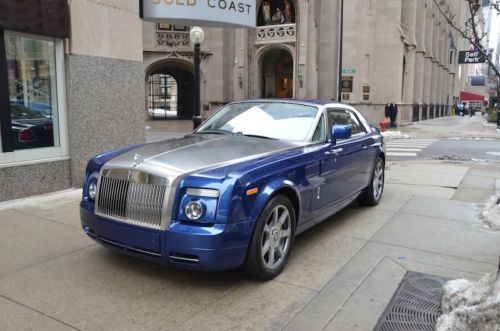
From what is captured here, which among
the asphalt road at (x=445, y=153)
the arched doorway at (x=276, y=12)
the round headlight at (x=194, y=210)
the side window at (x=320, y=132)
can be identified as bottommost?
the asphalt road at (x=445, y=153)

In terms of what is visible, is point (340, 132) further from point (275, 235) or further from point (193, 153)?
point (193, 153)

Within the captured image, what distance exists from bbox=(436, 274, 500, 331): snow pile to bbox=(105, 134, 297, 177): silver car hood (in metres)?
2.03

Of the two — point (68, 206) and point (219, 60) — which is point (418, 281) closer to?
point (68, 206)

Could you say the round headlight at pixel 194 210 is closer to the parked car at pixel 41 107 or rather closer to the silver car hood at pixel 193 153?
the silver car hood at pixel 193 153

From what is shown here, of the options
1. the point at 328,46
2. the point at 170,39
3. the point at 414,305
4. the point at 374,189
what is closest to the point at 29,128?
the point at 374,189

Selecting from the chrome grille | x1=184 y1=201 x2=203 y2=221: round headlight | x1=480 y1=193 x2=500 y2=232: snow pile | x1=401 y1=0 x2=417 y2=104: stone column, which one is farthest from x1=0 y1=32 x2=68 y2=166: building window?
x1=401 y1=0 x2=417 y2=104: stone column

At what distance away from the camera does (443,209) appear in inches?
275

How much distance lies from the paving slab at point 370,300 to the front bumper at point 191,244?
953 mm

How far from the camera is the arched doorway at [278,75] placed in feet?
118

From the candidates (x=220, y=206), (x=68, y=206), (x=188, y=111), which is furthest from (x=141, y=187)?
(x=188, y=111)

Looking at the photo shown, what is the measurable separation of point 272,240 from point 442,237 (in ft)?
8.41

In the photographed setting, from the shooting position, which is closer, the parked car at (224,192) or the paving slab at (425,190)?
the parked car at (224,192)

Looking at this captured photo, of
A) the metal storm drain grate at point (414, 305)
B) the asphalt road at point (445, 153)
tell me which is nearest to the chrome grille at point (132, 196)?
the metal storm drain grate at point (414, 305)

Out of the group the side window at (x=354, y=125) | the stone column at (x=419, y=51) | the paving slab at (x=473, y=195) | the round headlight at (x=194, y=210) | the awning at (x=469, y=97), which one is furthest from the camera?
the awning at (x=469, y=97)
